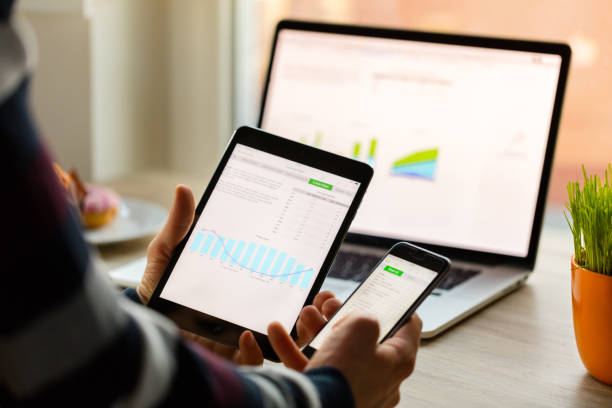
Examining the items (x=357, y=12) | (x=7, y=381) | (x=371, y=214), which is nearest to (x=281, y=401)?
(x=7, y=381)

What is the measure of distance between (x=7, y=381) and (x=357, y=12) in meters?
1.45

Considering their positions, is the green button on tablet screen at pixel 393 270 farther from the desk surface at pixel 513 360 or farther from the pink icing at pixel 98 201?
the pink icing at pixel 98 201

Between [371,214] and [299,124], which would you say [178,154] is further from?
[371,214]

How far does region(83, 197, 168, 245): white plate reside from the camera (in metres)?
0.99

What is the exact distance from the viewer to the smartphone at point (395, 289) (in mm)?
608

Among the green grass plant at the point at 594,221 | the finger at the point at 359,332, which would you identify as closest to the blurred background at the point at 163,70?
the green grass plant at the point at 594,221

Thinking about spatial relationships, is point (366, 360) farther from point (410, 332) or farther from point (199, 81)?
point (199, 81)

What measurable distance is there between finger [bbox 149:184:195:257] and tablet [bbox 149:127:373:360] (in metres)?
0.01

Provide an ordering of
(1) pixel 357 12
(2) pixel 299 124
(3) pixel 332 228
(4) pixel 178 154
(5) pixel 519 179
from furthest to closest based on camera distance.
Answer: (1) pixel 357 12
(4) pixel 178 154
(2) pixel 299 124
(5) pixel 519 179
(3) pixel 332 228

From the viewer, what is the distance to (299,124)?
3.39ft

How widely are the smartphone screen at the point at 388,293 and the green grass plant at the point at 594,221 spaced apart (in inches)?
5.6

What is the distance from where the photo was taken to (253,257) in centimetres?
69

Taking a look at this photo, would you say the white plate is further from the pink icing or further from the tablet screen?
the tablet screen

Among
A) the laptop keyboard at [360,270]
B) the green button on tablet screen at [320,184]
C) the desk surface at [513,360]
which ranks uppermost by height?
the green button on tablet screen at [320,184]
